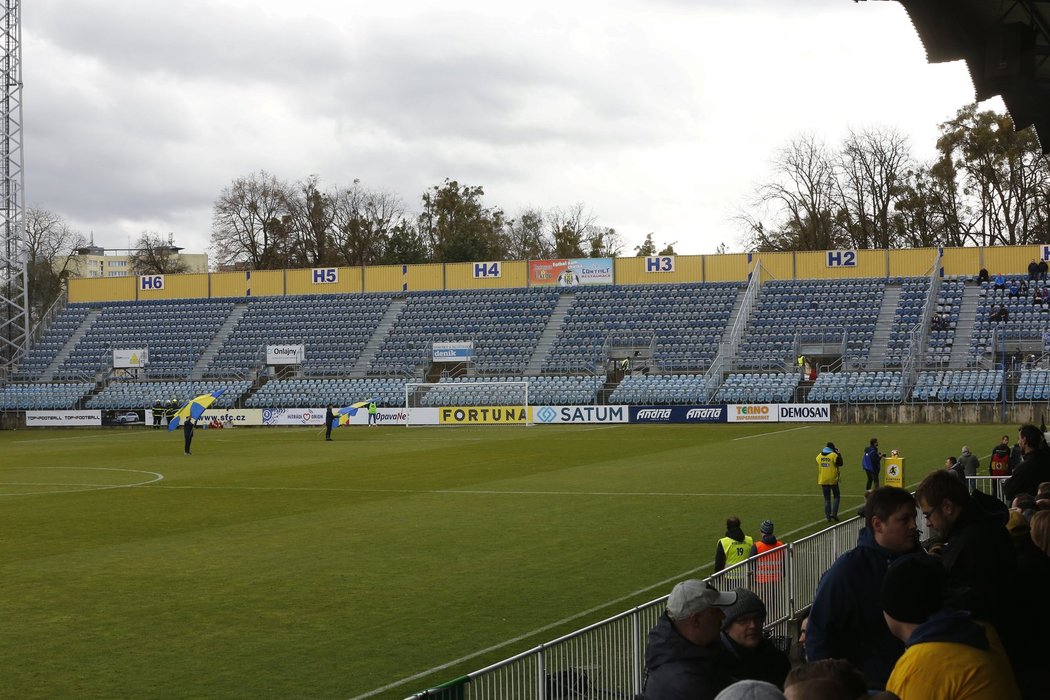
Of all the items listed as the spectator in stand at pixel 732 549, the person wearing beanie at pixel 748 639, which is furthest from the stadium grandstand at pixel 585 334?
the person wearing beanie at pixel 748 639

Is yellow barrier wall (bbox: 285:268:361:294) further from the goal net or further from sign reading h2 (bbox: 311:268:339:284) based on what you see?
the goal net

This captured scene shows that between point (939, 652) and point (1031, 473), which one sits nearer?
point (939, 652)

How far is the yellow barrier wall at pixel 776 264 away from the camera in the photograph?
70750 millimetres

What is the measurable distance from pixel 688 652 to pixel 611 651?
3834 mm

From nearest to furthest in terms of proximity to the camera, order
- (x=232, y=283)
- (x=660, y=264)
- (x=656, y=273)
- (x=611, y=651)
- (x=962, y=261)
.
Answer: (x=611, y=651) → (x=962, y=261) → (x=660, y=264) → (x=656, y=273) → (x=232, y=283)

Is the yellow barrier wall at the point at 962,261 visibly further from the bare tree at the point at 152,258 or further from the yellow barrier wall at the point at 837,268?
the bare tree at the point at 152,258

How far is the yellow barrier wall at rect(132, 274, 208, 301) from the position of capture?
275 feet

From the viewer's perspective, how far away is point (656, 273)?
73500 millimetres

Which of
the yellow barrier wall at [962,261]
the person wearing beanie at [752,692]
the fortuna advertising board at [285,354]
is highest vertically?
the yellow barrier wall at [962,261]

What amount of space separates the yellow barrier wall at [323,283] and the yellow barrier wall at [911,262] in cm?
3608

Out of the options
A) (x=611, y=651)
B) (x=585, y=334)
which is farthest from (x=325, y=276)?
(x=611, y=651)

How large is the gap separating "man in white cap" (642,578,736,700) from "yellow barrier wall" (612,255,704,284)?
67.1 m

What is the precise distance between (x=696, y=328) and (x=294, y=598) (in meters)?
52.8

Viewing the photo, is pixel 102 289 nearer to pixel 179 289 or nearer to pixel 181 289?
pixel 179 289
